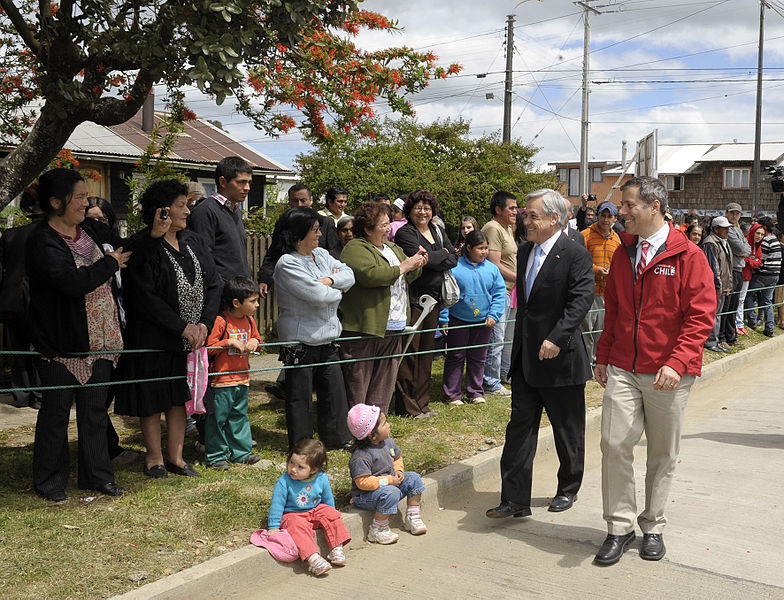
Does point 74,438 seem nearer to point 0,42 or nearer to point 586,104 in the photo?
point 0,42

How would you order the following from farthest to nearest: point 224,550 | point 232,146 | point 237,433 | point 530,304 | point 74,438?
point 232,146 → point 74,438 → point 237,433 → point 530,304 → point 224,550

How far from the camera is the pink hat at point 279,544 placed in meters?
4.88

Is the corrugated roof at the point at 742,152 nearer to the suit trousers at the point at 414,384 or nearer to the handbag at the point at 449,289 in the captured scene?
the handbag at the point at 449,289

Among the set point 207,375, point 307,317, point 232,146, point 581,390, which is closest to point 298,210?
point 307,317

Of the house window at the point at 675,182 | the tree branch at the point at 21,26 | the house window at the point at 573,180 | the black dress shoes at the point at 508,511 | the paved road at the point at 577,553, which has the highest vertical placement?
the house window at the point at 573,180

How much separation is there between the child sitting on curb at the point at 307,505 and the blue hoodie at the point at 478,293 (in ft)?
13.0

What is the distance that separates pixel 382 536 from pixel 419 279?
3.48m

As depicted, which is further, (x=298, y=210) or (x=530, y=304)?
(x=298, y=210)

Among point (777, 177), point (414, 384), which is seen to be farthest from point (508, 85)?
point (414, 384)

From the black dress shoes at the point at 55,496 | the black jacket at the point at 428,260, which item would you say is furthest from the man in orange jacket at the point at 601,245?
the black dress shoes at the point at 55,496

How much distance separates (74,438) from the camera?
709cm

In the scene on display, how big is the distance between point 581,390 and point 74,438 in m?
4.14

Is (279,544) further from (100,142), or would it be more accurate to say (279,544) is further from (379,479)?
(100,142)

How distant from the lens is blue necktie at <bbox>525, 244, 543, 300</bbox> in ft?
19.3
